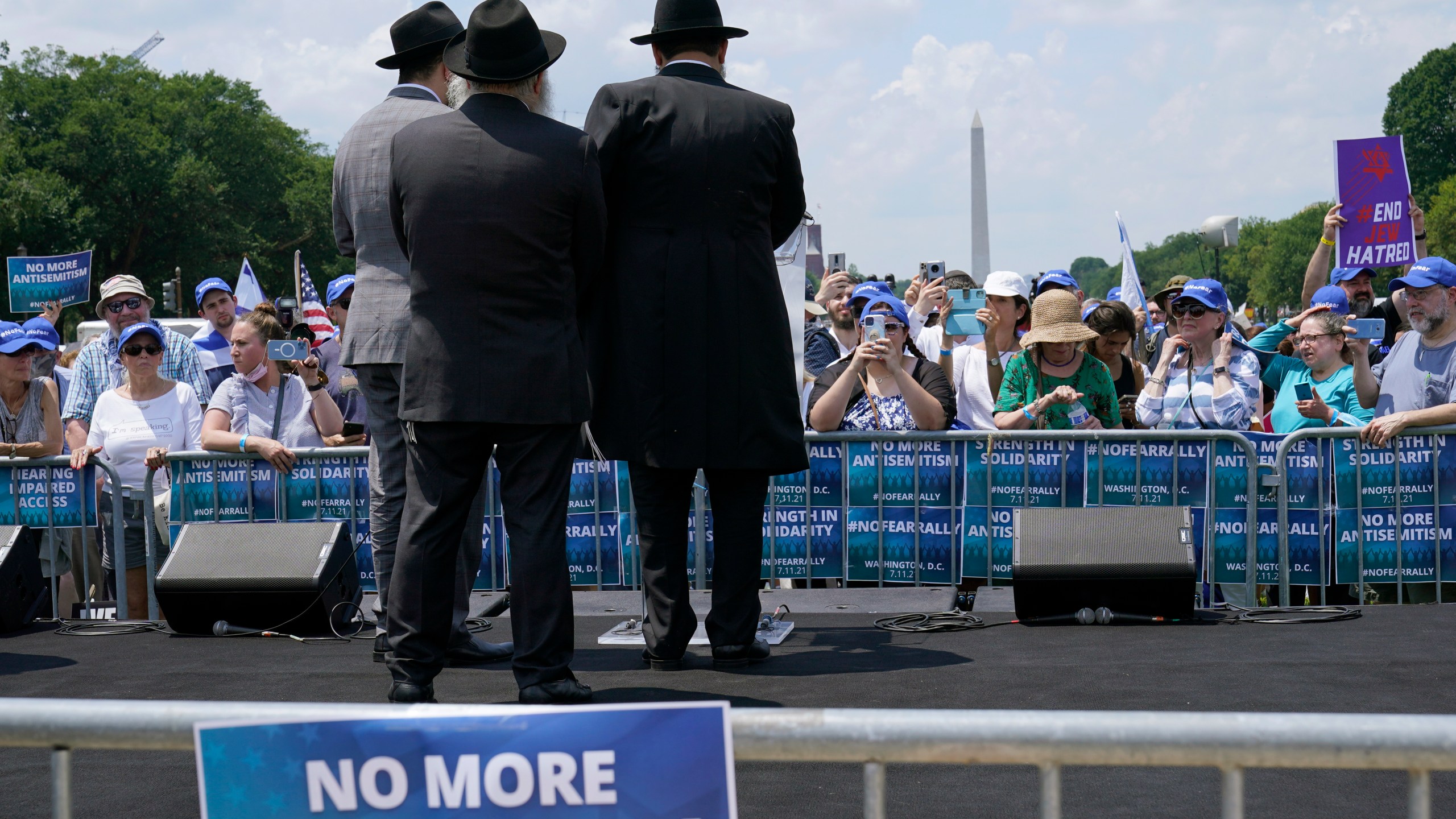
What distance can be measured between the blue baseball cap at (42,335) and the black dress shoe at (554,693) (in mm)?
4659

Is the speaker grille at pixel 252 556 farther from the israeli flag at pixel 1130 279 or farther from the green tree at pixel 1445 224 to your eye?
the green tree at pixel 1445 224

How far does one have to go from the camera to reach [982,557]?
6.51 metres

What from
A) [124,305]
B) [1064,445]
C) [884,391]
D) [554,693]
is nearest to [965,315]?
[884,391]

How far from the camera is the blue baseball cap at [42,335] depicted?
24.2ft

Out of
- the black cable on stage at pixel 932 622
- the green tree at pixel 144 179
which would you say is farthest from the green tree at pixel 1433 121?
the black cable on stage at pixel 932 622

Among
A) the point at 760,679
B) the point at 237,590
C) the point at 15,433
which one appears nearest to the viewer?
the point at 760,679

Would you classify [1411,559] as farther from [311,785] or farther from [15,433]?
[15,433]

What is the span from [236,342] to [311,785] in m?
5.55

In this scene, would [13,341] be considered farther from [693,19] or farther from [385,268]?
[693,19]

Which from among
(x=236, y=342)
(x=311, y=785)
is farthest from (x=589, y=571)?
(x=311, y=785)

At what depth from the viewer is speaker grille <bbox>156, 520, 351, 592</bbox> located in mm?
5664

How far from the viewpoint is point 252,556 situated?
18.9ft

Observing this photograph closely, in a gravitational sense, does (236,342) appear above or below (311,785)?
above

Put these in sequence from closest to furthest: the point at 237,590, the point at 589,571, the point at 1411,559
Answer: the point at 237,590 → the point at 1411,559 → the point at 589,571
